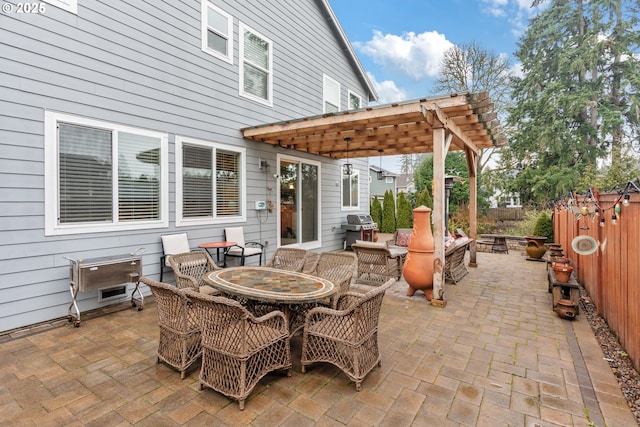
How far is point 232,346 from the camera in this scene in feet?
7.20

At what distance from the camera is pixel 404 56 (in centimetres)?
2016

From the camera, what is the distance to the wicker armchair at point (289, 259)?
13.7ft

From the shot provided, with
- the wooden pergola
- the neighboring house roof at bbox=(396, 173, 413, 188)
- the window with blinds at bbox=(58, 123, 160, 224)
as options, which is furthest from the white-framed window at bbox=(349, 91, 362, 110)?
the neighboring house roof at bbox=(396, 173, 413, 188)

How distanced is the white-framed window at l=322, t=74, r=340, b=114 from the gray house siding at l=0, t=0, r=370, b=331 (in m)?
1.80

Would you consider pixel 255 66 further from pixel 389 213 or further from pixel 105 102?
pixel 389 213

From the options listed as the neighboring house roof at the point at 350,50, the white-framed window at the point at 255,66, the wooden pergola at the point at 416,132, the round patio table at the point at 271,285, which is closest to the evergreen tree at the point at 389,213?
the neighboring house roof at the point at 350,50

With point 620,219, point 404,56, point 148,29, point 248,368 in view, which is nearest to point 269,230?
point 148,29

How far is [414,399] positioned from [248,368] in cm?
126

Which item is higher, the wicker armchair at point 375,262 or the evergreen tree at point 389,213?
the evergreen tree at point 389,213

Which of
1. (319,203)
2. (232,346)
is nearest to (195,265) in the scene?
(232,346)

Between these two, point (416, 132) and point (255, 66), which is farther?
point (255, 66)

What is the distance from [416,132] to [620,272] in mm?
3649

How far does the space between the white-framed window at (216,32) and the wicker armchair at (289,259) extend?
157 inches

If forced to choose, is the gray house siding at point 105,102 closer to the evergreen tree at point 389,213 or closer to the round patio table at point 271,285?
the round patio table at point 271,285
